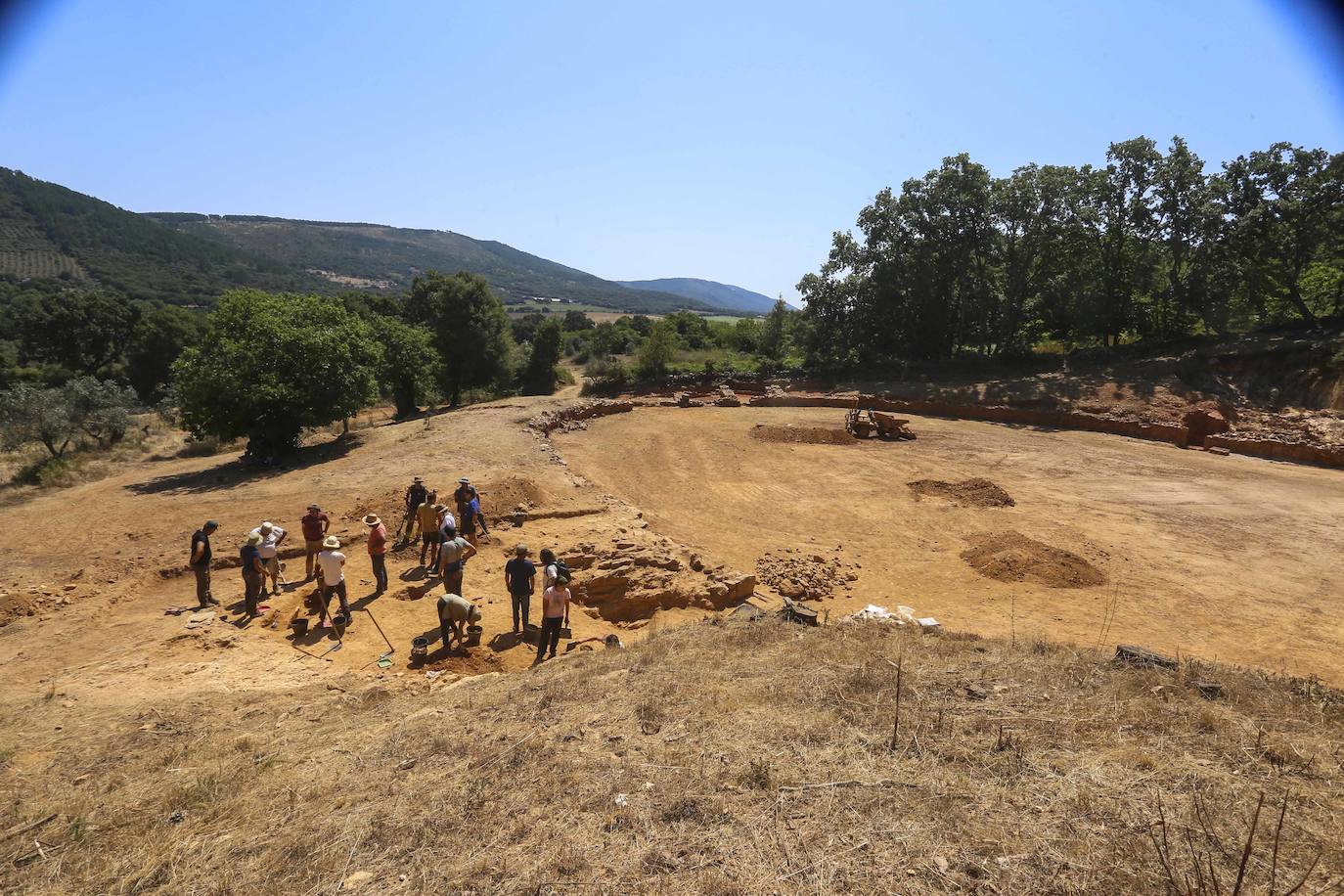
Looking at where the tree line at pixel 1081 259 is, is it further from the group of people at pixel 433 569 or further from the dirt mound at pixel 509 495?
the group of people at pixel 433 569

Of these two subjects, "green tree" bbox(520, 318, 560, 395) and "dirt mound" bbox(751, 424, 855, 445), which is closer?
"dirt mound" bbox(751, 424, 855, 445)

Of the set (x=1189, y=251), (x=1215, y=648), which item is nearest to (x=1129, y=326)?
(x=1189, y=251)

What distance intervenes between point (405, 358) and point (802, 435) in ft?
58.7

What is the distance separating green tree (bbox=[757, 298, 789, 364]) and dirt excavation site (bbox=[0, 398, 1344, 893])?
28608 millimetres

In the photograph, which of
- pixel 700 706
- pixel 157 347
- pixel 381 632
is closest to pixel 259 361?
pixel 381 632

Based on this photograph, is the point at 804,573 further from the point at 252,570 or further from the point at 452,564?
the point at 252,570

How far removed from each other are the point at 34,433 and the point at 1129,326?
4564cm

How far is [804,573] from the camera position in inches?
464

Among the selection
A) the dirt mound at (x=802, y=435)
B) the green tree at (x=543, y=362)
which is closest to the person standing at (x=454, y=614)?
the dirt mound at (x=802, y=435)

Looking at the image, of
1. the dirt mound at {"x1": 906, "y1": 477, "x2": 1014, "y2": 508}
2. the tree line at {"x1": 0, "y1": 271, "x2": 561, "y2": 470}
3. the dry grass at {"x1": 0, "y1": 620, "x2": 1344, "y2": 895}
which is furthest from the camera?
the tree line at {"x1": 0, "y1": 271, "x2": 561, "y2": 470}

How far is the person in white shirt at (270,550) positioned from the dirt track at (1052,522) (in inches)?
306

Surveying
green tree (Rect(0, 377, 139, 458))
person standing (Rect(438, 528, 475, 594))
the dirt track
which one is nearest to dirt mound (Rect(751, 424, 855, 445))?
the dirt track

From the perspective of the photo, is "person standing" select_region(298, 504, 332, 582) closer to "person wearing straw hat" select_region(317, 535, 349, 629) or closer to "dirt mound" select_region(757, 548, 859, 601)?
"person wearing straw hat" select_region(317, 535, 349, 629)

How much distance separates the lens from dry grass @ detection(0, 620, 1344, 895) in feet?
12.2
